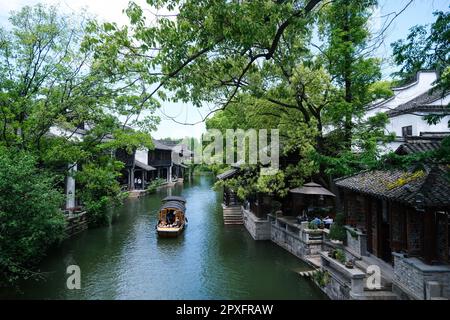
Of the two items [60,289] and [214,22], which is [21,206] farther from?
[214,22]

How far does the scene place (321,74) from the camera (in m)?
16.2

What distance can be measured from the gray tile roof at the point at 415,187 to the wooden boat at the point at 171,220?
13064 millimetres

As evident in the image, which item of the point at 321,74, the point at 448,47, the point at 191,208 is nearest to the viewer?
the point at 448,47

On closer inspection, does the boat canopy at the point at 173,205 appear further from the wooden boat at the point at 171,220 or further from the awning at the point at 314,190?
the awning at the point at 314,190

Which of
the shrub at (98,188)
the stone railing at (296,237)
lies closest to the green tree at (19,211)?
the shrub at (98,188)

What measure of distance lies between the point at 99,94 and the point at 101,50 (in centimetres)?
1182

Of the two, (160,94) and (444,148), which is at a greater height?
(160,94)

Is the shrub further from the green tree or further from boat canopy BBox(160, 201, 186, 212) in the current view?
the green tree

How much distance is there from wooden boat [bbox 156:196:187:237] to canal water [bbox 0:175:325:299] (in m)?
0.57

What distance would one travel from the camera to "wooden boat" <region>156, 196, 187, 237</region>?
2159 cm

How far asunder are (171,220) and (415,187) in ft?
57.6

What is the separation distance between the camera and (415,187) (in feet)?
31.3

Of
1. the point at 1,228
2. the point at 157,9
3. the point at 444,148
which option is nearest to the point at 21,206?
the point at 1,228

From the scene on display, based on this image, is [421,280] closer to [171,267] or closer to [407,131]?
[171,267]
